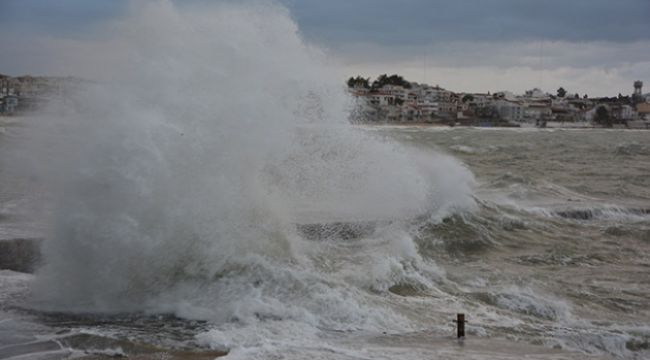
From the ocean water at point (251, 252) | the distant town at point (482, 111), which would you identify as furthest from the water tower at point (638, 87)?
the ocean water at point (251, 252)

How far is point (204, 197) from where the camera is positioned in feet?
31.8

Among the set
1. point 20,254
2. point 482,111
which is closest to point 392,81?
point 482,111

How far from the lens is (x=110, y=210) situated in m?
8.95

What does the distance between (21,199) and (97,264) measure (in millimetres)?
9742

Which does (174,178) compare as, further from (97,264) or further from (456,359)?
(456,359)

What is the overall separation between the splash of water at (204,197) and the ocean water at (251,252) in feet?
0.08

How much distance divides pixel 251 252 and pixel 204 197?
3.28 ft

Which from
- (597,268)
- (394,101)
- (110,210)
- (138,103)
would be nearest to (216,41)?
(138,103)

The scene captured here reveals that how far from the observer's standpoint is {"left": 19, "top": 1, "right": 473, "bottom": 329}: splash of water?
8633mm

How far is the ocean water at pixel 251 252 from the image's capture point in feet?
25.0

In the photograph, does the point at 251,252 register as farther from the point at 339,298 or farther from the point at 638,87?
the point at 638,87

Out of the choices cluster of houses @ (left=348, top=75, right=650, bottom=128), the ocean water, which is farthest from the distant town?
the ocean water

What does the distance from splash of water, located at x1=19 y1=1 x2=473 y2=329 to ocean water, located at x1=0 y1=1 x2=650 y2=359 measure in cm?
2

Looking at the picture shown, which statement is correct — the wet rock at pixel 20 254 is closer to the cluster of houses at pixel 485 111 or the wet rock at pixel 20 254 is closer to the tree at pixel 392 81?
the cluster of houses at pixel 485 111
